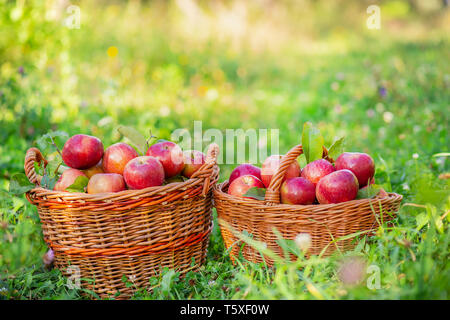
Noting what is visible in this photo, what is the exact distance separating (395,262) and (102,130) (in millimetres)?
2952

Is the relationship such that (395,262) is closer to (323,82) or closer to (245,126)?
(245,126)

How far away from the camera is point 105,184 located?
1884mm

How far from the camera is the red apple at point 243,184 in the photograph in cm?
206

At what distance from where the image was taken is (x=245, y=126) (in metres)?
4.83

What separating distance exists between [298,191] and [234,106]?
3.63 meters

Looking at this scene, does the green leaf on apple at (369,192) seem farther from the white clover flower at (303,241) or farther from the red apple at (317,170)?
the white clover flower at (303,241)

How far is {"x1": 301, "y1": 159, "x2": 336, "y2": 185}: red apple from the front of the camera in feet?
6.66

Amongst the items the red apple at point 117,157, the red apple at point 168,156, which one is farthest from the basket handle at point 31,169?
the red apple at point 168,156

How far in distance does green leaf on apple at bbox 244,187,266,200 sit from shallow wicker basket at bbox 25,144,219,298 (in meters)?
0.19

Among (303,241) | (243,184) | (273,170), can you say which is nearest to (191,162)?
(243,184)

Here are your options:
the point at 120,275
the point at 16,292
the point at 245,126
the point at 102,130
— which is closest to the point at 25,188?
the point at 16,292

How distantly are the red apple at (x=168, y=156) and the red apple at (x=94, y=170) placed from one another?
28 centimetres
